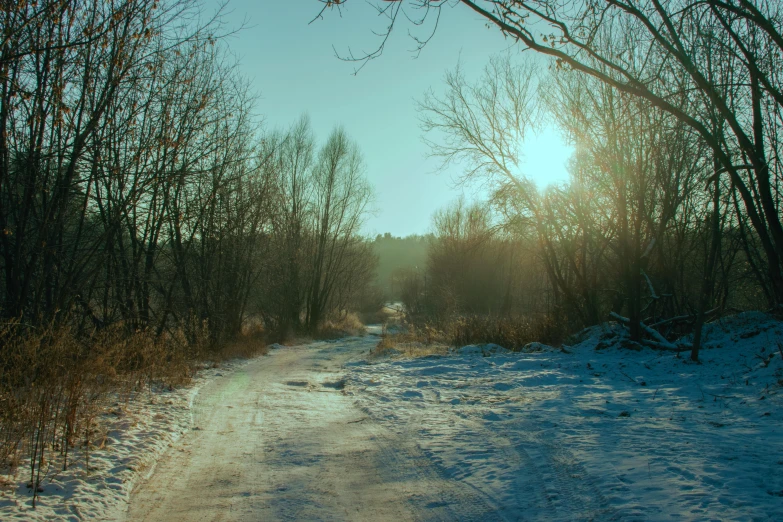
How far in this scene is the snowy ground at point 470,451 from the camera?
3.74 meters

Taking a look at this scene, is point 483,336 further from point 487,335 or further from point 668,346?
point 668,346

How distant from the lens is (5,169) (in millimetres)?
7922

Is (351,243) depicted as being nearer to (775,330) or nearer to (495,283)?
(495,283)

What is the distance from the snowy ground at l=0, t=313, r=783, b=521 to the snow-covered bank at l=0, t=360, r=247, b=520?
0.07 feet

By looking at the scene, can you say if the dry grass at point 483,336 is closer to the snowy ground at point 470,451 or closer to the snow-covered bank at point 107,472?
the snowy ground at point 470,451

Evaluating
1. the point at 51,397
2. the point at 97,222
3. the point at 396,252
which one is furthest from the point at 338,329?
the point at 396,252

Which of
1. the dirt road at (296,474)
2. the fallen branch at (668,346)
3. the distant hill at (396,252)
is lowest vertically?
the dirt road at (296,474)

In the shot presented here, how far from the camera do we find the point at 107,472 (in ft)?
15.1

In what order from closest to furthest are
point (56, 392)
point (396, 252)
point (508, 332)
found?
point (56, 392) < point (508, 332) < point (396, 252)

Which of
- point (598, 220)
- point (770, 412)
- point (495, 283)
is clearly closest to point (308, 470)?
point (770, 412)

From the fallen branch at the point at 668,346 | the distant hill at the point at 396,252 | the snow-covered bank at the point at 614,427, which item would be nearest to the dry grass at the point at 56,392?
the snow-covered bank at the point at 614,427

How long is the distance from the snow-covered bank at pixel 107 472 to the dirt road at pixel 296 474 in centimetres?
18

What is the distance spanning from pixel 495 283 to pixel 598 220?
25.2 meters

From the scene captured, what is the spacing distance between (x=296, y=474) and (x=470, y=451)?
1806mm
